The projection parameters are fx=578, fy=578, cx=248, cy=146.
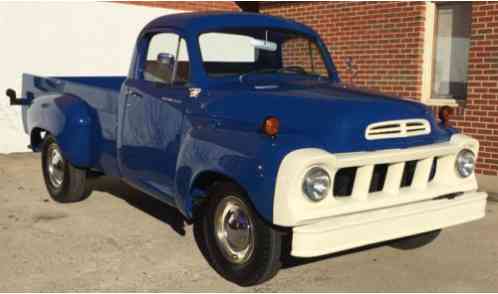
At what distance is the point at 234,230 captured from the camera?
155 inches

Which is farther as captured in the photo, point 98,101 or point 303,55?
point 98,101

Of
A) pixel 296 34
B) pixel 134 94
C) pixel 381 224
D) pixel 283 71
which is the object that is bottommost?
pixel 381 224

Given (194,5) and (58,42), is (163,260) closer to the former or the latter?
(58,42)

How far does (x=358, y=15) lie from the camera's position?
889cm

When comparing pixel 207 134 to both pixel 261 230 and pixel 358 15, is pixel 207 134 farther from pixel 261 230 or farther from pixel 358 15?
pixel 358 15

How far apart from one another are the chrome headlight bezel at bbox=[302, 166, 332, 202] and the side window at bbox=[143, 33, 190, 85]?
1581mm

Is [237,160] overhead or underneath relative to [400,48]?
underneath

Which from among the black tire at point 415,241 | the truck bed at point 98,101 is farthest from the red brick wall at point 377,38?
the truck bed at point 98,101

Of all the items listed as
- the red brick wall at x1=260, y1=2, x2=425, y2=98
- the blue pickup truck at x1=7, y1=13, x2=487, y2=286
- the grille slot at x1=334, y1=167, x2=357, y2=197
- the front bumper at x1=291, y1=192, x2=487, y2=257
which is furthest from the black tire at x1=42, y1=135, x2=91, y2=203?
the red brick wall at x1=260, y1=2, x2=425, y2=98

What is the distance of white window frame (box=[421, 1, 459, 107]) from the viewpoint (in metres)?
8.09

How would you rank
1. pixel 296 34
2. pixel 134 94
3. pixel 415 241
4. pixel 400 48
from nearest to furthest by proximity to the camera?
pixel 415 241, pixel 134 94, pixel 296 34, pixel 400 48

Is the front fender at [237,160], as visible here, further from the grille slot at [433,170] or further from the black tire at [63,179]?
the black tire at [63,179]

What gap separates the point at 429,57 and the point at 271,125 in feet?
18.0

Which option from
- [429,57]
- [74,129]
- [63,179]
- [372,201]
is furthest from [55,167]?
[429,57]
